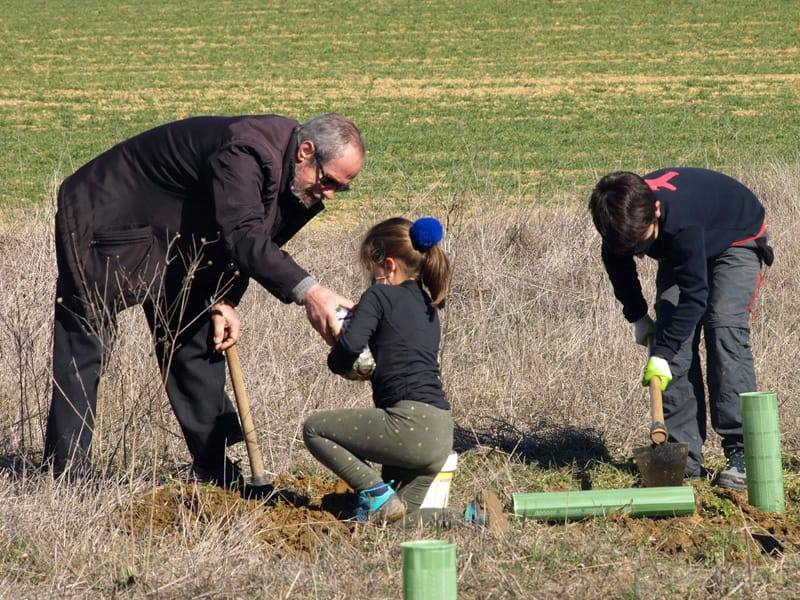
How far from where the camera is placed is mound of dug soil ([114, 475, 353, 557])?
447 cm

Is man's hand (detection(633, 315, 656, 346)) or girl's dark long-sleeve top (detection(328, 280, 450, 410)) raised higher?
girl's dark long-sleeve top (detection(328, 280, 450, 410))

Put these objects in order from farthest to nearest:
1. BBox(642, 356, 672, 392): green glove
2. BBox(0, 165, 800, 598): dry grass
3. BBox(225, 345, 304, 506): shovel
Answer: BBox(642, 356, 672, 392): green glove, BBox(225, 345, 304, 506): shovel, BBox(0, 165, 800, 598): dry grass

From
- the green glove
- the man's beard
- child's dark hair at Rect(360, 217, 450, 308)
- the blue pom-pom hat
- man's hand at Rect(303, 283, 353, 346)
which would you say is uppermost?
the man's beard

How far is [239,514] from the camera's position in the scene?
473cm

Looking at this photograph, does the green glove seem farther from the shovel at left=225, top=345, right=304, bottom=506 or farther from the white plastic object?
the shovel at left=225, top=345, right=304, bottom=506

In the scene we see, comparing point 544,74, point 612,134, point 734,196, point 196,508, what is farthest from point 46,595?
point 544,74

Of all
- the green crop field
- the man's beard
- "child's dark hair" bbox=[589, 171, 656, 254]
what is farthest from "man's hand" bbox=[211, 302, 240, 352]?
the green crop field

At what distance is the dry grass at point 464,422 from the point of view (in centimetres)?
396

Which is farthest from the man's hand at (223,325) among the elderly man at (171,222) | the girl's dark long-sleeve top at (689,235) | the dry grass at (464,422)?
the girl's dark long-sleeve top at (689,235)

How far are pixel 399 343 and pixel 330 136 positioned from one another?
821mm

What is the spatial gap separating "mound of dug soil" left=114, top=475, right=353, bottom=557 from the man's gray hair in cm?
138

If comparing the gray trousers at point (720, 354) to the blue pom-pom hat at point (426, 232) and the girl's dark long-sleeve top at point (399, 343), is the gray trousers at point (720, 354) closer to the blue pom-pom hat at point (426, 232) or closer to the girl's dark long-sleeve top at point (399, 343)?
the girl's dark long-sleeve top at point (399, 343)

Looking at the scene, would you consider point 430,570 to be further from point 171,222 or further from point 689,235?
point 689,235

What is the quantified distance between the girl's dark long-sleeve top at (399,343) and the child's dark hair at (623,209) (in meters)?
0.87
